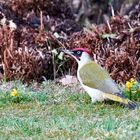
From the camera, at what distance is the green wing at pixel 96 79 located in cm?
765

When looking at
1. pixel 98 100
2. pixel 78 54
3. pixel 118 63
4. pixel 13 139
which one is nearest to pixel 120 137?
pixel 13 139

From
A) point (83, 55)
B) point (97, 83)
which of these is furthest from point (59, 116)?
point (83, 55)

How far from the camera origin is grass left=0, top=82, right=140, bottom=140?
20.7ft

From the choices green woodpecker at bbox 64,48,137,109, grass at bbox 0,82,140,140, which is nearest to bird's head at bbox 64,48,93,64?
green woodpecker at bbox 64,48,137,109

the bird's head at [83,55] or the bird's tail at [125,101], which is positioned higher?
the bird's head at [83,55]

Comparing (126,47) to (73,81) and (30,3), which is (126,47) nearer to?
(73,81)

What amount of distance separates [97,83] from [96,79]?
64mm

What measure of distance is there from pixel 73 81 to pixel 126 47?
0.84 m

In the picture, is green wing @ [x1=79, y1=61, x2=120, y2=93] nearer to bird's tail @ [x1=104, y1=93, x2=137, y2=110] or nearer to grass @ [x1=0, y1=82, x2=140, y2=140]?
bird's tail @ [x1=104, y1=93, x2=137, y2=110]

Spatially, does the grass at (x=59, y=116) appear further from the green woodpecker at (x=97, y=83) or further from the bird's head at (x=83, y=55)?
the bird's head at (x=83, y=55)

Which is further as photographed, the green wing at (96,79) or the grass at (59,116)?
the green wing at (96,79)

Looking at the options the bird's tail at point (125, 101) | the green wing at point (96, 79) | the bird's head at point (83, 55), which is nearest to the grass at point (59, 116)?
the bird's tail at point (125, 101)

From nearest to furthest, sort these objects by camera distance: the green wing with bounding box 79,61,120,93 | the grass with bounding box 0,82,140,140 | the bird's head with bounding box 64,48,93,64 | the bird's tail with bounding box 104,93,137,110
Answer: the grass with bounding box 0,82,140,140
the bird's tail with bounding box 104,93,137,110
the green wing with bounding box 79,61,120,93
the bird's head with bounding box 64,48,93,64

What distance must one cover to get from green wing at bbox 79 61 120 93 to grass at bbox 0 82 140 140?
0.21m
